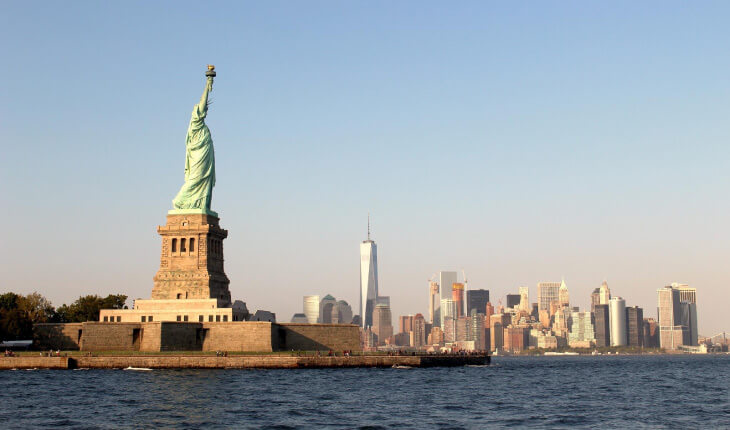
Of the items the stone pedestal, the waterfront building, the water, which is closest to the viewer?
the water

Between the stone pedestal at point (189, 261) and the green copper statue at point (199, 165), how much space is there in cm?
192

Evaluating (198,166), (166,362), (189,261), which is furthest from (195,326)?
(198,166)

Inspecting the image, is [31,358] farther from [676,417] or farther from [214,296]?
[676,417]

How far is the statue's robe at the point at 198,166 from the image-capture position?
120 m

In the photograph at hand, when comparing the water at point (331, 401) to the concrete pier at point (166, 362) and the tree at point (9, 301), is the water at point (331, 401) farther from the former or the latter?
the tree at point (9, 301)

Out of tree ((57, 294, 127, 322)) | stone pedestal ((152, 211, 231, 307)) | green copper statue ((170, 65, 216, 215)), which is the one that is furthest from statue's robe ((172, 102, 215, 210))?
tree ((57, 294, 127, 322))

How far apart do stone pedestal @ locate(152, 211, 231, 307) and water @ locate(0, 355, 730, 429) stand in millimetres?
18641

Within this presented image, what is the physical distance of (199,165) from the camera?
4796 inches

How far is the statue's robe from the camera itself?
12031 cm

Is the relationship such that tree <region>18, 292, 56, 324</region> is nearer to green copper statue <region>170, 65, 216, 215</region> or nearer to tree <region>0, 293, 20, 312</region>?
tree <region>0, 293, 20, 312</region>

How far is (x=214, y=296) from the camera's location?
115250 mm

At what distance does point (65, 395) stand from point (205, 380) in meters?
15.9

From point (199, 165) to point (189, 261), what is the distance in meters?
14.6

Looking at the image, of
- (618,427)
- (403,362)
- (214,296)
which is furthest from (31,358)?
Answer: (618,427)
